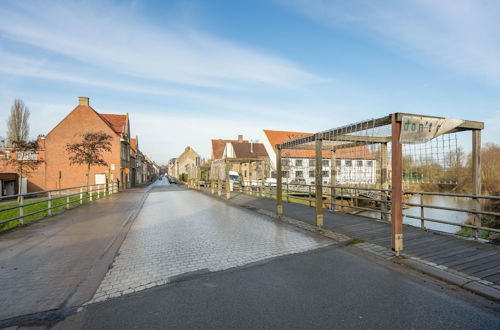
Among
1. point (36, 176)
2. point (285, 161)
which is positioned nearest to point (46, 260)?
point (285, 161)

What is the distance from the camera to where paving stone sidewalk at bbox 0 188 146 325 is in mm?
3705

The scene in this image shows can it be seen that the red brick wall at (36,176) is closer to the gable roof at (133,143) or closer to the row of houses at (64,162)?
the row of houses at (64,162)

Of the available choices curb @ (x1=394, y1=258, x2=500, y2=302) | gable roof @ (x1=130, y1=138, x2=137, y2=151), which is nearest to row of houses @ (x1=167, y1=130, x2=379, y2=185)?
curb @ (x1=394, y1=258, x2=500, y2=302)

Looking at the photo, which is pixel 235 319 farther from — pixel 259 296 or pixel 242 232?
pixel 242 232

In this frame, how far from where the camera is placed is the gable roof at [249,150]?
163 ft

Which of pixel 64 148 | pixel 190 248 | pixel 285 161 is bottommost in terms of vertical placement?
pixel 190 248

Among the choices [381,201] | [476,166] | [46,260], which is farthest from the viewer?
[381,201]

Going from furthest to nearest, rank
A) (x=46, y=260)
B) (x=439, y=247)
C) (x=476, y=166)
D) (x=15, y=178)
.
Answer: (x=15, y=178)
(x=476, y=166)
(x=439, y=247)
(x=46, y=260)

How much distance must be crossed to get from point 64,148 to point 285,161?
26816mm

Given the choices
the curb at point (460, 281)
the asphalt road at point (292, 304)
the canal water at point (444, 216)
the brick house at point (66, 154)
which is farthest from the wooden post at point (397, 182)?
the brick house at point (66, 154)

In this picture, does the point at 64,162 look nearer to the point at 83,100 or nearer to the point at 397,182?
the point at 83,100

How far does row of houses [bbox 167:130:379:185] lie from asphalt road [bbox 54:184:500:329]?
452 centimetres

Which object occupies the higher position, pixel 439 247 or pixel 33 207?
pixel 439 247

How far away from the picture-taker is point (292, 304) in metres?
3.52
